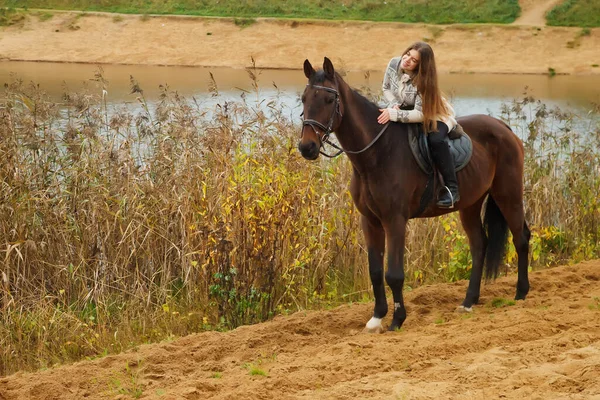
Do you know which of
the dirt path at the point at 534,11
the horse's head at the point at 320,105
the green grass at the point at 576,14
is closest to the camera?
the horse's head at the point at 320,105

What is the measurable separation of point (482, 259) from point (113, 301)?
3.40m

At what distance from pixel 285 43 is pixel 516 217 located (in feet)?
85.0

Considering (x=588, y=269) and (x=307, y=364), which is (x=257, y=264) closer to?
(x=307, y=364)

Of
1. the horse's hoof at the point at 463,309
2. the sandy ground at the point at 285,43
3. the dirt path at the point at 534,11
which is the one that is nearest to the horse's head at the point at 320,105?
the horse's hoof at the point at 463,309

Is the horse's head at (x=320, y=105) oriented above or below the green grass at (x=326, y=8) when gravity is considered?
above

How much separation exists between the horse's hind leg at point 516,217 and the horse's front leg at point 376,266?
137 cm

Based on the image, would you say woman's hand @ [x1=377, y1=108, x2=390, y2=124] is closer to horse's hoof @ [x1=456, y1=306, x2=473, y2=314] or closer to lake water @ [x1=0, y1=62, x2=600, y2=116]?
horse's hoof @ [x1=456, y1=306, x2=473, y2=314]

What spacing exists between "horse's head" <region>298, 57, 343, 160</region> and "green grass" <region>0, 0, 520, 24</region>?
30.7 m

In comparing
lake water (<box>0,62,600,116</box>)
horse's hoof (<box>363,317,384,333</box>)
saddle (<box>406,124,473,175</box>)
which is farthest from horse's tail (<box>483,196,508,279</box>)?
lake water (<box>0,62,600,116</box>)

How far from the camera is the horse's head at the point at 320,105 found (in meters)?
6.23

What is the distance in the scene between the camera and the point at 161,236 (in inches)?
329

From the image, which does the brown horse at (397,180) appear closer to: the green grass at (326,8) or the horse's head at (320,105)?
the horse's head at (320,105)

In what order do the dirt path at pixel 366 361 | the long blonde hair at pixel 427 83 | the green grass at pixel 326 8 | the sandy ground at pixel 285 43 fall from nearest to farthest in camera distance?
the dirt path at pixel 366 361 → the long blonde hair at pixel 427 83 → the sandy ground at pixel 285 43 → the green grass at pixel 326 8

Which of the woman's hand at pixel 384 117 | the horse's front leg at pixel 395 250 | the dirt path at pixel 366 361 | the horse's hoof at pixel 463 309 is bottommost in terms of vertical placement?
the horse's hoof at pixel 463 309
